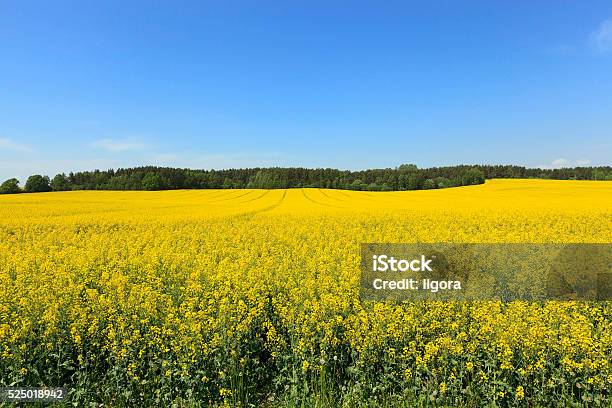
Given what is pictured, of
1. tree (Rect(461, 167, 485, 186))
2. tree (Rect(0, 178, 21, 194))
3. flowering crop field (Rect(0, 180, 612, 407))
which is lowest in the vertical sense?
flowering crop field (Rect(0, 180, 612, 407))

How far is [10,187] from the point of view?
6981 cm

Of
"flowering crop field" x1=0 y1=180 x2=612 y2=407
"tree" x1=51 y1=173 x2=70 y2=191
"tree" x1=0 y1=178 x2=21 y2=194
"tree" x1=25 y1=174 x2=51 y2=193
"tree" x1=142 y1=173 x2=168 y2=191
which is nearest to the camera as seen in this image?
"flowering crop field" x1=0 y1=180 x2=612 y2=407

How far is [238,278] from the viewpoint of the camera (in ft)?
24.4

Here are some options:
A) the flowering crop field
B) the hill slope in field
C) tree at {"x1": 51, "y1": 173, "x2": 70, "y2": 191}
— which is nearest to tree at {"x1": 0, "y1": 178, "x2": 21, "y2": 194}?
tree at {"x1": 51, "y1": 173, "x2": 70, "y2": 191}

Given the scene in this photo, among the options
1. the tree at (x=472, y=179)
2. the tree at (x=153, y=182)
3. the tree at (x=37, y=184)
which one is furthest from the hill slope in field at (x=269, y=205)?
the tree at (x=37, y=184)

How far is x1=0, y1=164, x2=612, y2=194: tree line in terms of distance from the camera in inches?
3081

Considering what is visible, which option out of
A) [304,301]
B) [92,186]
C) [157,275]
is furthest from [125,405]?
[92,186]

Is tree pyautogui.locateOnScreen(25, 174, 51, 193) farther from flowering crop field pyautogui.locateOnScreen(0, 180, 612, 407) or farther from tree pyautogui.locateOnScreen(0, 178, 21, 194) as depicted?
flowering crop field pyautogui.locateOnScreen(0, 180, 612, 407)

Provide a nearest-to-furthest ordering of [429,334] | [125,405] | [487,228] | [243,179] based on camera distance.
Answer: [125,405]
[429,334]
[487,228]
[243,179]

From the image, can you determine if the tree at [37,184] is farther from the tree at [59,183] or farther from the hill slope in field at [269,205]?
the hill slope in field at [269,205]

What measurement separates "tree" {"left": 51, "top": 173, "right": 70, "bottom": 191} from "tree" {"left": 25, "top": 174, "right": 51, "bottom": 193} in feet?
7.04

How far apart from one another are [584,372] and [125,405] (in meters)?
6.12

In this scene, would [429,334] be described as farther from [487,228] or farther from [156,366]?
[487,228]

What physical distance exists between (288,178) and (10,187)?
62690 millimetres
